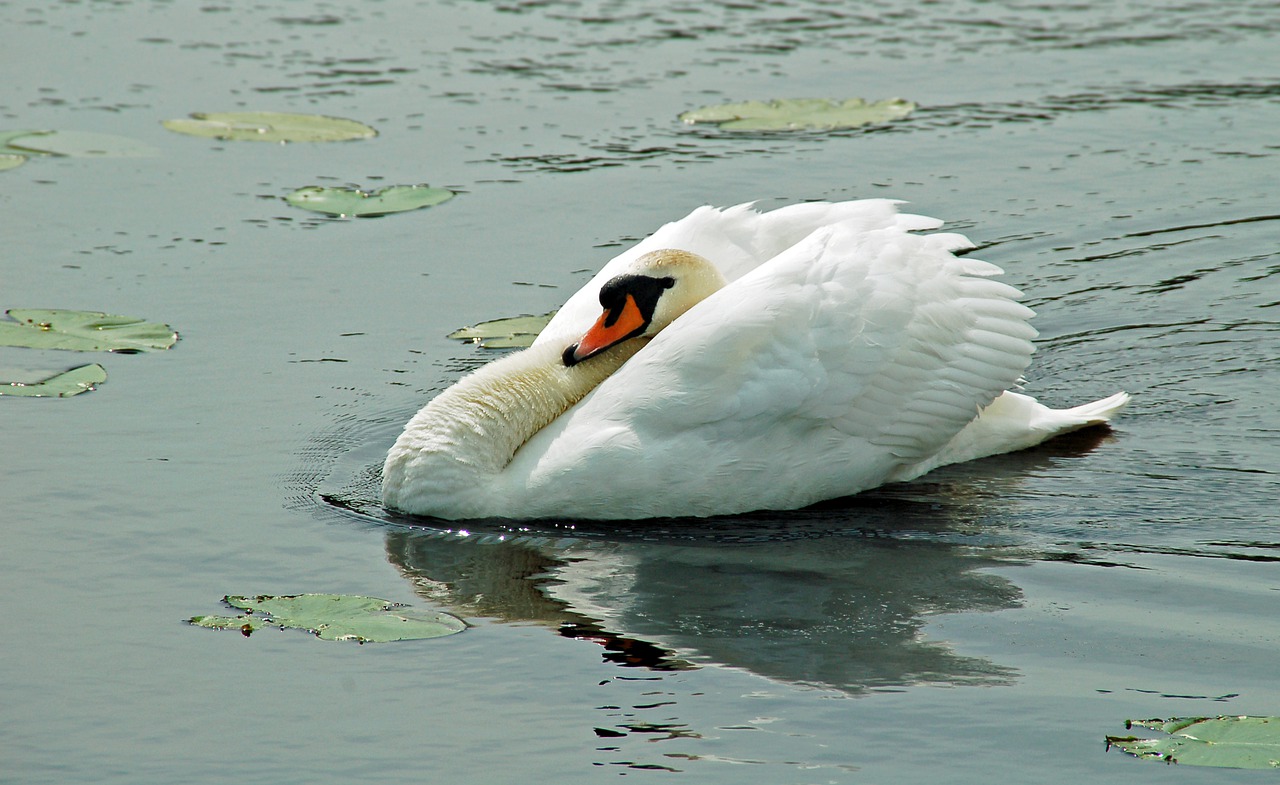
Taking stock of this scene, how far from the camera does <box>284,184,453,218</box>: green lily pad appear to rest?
1143 cm

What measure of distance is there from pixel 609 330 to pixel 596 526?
913 mm

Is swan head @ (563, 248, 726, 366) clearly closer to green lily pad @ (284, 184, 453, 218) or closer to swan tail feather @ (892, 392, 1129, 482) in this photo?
swan tail feather @ (892, 392, 1129, 482)

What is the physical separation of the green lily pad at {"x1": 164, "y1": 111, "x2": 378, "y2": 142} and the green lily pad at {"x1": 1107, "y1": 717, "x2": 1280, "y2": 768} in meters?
8.56

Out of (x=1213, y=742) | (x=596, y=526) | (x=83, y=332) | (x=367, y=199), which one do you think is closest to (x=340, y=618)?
(x=596, y=526)

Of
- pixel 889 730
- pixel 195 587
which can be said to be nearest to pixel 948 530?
pixel 889 730

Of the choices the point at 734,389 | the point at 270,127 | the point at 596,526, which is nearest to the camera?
the point at 734,389

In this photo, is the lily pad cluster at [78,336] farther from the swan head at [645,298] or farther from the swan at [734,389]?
the swan head at [645,298]

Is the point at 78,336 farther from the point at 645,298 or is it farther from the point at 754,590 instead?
the point at 754,590

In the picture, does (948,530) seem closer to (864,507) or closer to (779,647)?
(864,507)

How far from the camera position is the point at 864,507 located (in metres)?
7.77

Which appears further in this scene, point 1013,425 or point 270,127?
point 270,127

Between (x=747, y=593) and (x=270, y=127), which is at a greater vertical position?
(x=270, y=127)

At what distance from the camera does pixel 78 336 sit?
30.6 ft

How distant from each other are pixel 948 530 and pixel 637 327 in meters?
1.63
